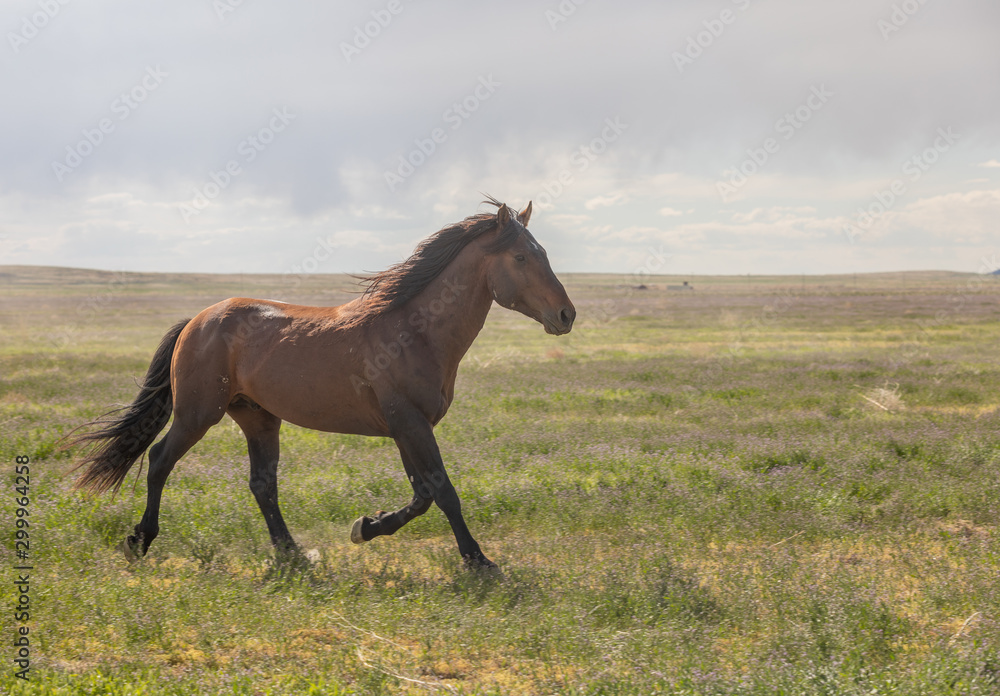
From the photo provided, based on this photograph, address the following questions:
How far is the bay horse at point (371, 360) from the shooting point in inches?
220

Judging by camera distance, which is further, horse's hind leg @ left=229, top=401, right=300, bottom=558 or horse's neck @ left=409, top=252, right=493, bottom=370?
horse's hind leg @ left=229, top=401, right=300, bottom=558

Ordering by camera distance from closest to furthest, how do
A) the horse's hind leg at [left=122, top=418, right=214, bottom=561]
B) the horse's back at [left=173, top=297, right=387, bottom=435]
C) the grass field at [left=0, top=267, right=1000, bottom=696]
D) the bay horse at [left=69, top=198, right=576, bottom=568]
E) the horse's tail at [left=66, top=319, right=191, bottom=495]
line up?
the grass field at [left=0, top=267, right=1000, bottom=696] < the bay horse at [left=69, top=198, right=576, bottom=568] < the horse's back at [left=173, top=297, right=387, bottom=435] < the horse's hind leg at [left=122, top=418, right=214, bottom=561] < the horse's tail at [left=66, top=319, right=191, bottom=495]

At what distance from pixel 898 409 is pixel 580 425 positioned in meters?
5.98

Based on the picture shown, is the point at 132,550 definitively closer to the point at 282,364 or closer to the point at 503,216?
the point at 282,364

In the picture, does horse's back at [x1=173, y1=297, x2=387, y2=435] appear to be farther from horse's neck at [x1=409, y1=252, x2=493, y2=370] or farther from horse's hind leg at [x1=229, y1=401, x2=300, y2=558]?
horse's neck at [x1=409, y1=252, x2=493, y2=370]

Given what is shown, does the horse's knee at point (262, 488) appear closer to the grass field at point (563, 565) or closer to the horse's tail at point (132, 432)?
the grass field at point (563, 565)

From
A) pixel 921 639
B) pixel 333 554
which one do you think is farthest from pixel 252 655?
pixel 921 639

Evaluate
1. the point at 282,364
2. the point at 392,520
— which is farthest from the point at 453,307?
the point at 392,520

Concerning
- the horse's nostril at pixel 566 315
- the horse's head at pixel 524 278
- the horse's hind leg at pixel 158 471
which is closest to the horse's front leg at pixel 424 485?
the horse's head at pixel 524 278

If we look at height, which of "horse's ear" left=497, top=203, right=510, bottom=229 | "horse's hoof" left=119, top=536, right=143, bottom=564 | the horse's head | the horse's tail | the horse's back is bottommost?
"horse's hoof" left=119, top=536, right=143, bottom=564

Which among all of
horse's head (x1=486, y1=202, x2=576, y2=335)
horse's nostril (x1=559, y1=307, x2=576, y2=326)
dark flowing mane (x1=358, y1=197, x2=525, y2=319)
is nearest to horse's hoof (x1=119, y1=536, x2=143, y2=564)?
dark flowing mane (x1=358, y1=197, x2=525, y2=319)

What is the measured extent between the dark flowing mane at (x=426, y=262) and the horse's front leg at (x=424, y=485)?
0.98 metres

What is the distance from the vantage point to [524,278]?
563cm

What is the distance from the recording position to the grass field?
12.8 feet
